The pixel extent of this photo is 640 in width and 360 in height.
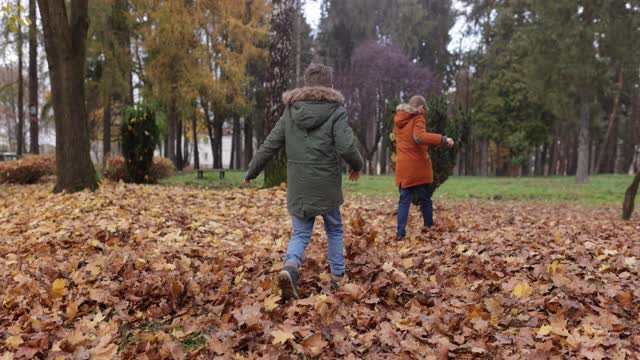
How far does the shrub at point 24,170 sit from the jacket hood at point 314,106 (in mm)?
14463

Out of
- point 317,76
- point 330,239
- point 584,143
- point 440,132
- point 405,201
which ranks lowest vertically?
point 330,239

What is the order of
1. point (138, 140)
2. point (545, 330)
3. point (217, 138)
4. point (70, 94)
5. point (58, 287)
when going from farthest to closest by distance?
point (217, 138) < point (138, 140) < point (70, 94) < point (58, 287) < point (545, 330)

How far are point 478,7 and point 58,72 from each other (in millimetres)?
32425

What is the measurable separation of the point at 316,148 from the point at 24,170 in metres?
14.6

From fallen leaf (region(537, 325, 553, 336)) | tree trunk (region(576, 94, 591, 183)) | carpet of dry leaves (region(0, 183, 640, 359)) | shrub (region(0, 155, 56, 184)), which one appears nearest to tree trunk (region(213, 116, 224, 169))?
shrub (region(0, 155, 56, 184))

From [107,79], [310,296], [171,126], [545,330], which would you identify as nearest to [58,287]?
[310,296]

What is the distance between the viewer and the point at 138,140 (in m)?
13.8

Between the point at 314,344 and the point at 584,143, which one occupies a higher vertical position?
the point at 584,143

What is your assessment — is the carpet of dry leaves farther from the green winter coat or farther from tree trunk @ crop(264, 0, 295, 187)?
tree trunk @ crop(264, 0, 295, 187)

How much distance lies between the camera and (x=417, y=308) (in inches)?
150

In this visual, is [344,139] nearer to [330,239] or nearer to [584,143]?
[330,239]

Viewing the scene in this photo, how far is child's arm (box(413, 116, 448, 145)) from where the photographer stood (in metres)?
6.25

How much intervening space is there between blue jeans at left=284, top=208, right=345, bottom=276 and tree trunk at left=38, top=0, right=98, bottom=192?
7.62m

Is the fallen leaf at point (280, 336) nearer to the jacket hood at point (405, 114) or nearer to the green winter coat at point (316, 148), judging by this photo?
the green winter coat at point (316, 148)
